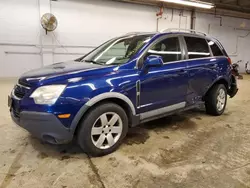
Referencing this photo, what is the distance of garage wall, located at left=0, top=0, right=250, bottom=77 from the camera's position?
21.6 ft

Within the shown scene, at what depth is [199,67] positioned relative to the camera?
3098 millimetres

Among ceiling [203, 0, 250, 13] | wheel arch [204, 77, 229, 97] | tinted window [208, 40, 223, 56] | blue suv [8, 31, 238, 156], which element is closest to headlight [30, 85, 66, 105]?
blue suv [8, 31, 238, 156]

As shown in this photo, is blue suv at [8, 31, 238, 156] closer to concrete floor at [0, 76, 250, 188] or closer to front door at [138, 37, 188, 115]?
front door at [138, 37, 188, 115]

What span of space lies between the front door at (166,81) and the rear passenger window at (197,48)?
210 millimetres

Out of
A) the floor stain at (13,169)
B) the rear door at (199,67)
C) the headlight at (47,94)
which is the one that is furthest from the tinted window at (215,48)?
the floor stain at (13,169)

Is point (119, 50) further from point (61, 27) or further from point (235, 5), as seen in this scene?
point (235, 5)

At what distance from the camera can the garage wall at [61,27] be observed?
21.6 ft

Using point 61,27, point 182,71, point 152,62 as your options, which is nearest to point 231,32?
point 61,27

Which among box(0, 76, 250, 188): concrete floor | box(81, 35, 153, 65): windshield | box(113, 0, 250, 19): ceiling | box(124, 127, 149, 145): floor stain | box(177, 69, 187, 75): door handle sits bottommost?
box(0, 76, 250, 188): concrete floor

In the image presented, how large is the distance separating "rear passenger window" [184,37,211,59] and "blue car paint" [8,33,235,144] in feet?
0.30

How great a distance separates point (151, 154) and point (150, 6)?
743 centimetres

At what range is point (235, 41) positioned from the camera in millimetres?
11039

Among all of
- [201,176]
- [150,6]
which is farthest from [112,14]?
[201,176]

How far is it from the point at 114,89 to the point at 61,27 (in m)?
5.78
